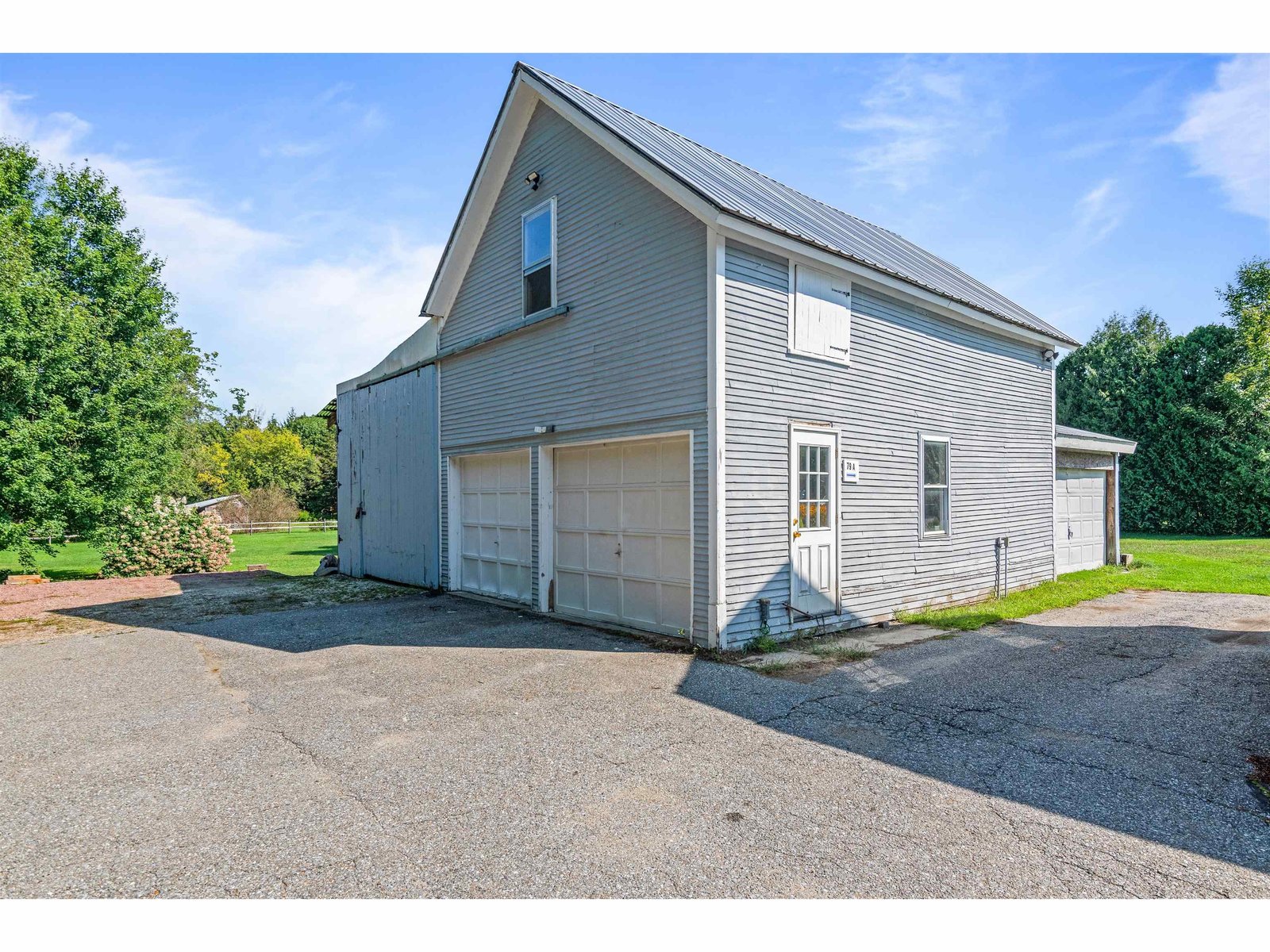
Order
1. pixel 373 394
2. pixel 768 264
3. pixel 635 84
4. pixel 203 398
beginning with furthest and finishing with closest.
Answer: pixel 203 398 < pixel 373 394 < pixel 635 84 < pixel 768 264

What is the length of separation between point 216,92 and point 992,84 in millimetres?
7935

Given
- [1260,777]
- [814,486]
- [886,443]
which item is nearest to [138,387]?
[814,486]

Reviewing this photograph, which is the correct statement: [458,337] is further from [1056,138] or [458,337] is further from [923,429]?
[1056,138]

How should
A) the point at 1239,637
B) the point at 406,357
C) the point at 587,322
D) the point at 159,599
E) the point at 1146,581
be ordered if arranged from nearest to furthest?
the point at 1239,637
the point at 587,322
the point at 159,599
the point at 1146,581
the point at 406,357

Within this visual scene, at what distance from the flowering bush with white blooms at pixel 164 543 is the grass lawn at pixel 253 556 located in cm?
140

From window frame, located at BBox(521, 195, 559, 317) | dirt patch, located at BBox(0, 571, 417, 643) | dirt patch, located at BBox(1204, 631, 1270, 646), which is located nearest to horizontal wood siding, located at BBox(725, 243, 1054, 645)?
dirt patch, located at BBox(1204, 631, 1270, 646)

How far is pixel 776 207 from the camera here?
8812mm

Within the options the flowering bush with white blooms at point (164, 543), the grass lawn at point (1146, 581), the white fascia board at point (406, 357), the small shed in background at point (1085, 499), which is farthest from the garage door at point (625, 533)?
the flowering bush with white blooms at point (164, 543)

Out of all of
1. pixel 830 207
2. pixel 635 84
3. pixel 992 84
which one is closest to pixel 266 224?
pixel 635 84

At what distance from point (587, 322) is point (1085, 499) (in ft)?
39.4

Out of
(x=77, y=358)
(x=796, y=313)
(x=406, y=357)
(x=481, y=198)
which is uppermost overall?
(x=481, y=198)

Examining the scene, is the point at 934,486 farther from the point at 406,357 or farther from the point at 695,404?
the point at 406,357

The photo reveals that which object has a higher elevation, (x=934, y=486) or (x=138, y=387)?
(x=138, y=387)

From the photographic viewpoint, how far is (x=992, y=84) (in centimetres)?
668
